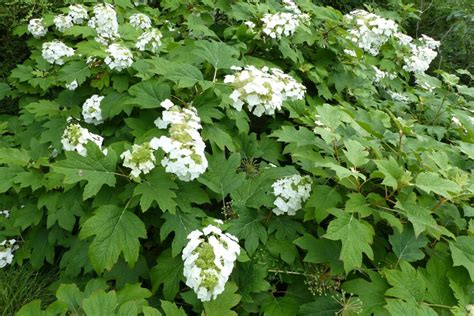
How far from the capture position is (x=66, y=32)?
3352mm

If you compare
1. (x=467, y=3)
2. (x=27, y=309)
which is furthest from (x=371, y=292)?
(x=467, y=3)

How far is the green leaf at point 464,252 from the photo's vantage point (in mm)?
1886

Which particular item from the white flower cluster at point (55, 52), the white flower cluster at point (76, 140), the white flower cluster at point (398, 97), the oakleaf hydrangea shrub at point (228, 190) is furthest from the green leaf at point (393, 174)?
the white flower cluster at point (55, 52)

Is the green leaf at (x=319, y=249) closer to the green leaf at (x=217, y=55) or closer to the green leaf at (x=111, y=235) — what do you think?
the green leaf at (x=111, y=235)

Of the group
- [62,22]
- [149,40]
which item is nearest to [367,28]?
[149,40]

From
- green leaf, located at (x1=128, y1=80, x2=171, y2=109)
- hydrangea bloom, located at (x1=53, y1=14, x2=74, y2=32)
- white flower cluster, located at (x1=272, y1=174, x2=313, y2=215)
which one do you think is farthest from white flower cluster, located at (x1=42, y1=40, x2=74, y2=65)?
white flower cluster, located at (x1=272, y1=174, x2=313, y2=215)

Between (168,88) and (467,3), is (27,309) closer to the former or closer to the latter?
(168,88)

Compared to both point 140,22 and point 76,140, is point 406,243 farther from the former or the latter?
point 140,22

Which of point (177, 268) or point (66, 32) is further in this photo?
point (66, 32)

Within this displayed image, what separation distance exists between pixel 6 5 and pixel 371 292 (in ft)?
14.7

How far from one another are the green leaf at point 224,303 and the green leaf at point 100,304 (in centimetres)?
40

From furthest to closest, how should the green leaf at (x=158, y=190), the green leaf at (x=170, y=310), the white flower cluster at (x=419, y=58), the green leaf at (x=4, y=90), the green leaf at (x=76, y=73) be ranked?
1. the white flower cluster at (x=419, y=58)
2. the green leaf at (x=4, y=90)
3. the green leaf at (x=76, y=73)
4. the green leaf at (x=158, y=190)
5. the green leaf at (x=170, y=310)

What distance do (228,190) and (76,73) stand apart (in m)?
1.43

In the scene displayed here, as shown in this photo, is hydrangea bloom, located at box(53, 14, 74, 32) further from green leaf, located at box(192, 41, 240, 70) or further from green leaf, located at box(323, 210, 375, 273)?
green leaf, located at box(323, 210, 375, 273)
